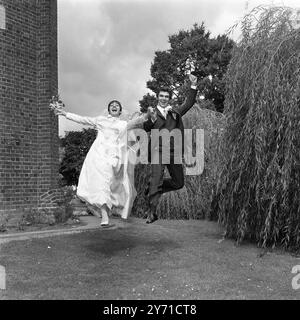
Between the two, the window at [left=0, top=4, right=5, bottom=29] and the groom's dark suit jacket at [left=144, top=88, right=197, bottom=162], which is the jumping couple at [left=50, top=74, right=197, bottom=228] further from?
the window at [left=0, top=4, right=5, bottom=29]

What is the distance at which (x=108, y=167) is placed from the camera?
313 inches

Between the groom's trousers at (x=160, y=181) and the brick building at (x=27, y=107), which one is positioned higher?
the brick building at (x=27, y=107)

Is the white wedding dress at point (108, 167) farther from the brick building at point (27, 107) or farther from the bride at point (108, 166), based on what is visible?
the brick building at point (27, 107)

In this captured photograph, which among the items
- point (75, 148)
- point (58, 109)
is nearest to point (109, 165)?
point (58, 109)

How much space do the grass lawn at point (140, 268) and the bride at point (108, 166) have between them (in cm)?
78

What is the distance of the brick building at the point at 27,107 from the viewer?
33.8 feet

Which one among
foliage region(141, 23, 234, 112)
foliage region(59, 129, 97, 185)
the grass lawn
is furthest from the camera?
foliage region(141, 23, 234, 112)

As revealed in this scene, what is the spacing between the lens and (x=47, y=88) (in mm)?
10977

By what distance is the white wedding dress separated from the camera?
791 centimetres

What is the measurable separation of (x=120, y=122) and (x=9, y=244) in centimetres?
270

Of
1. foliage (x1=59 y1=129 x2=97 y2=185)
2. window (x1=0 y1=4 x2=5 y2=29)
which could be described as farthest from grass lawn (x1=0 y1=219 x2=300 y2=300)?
foliage (x1=59 y1=129 x2=97 y2=185)

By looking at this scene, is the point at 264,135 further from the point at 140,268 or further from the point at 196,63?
the point at 196,63

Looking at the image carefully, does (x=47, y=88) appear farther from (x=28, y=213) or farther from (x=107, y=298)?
(x=107, y=298)

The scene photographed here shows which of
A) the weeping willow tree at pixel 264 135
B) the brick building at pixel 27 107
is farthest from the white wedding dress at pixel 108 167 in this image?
the brick building at pixel 27 107
